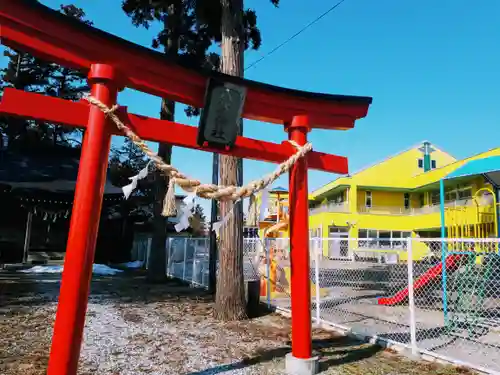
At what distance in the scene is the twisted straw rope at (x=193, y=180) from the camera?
11.0 ft

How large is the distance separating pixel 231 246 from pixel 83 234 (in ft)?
13.6

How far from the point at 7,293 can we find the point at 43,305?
6.30 feet

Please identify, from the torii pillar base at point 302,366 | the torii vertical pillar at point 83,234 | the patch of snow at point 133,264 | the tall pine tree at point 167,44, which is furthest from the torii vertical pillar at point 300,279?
the patch of snow at point 133,264

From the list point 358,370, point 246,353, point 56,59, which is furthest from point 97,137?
point 358,370

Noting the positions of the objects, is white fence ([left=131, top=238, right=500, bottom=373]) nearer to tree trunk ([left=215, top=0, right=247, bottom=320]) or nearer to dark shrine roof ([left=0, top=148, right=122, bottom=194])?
tree trunk ([left=215, top=0, right=247, bottom=320])

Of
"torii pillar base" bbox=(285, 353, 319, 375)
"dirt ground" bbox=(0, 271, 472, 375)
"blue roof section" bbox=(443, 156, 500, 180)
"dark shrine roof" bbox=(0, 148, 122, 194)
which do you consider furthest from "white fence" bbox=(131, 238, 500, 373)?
"dark shrine roof" bbox=(0, 148, 122, 194)

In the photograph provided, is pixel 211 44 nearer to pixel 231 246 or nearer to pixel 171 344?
pixel 231 246

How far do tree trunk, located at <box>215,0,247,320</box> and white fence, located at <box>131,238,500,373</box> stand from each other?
1.42m

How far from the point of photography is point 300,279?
4.24 metres

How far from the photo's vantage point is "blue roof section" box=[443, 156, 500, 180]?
642 centimetres

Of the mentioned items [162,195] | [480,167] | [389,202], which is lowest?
[480,167]

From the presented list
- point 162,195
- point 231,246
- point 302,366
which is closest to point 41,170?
point 162,195

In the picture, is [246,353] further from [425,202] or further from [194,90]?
[425,202]

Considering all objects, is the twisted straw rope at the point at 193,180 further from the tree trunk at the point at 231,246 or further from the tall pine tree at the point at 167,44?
the tall pine tree at the point at 167,44
